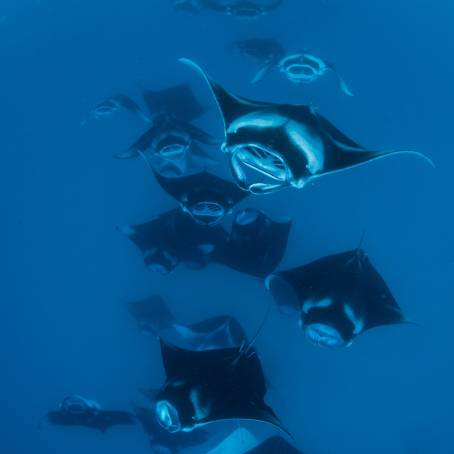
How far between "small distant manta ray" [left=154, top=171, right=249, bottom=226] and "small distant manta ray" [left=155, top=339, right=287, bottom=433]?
203 centimetres

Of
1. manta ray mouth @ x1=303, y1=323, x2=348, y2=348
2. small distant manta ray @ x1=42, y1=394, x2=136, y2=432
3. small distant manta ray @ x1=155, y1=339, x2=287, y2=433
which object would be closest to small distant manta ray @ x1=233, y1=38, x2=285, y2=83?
manta ray mouth @ x1=303, y1=323, x2=348, y2=348

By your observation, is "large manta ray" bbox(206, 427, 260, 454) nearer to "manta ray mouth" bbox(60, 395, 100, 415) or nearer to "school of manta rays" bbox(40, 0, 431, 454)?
"school of manta rays" bbox(40, 0, 431, 454)

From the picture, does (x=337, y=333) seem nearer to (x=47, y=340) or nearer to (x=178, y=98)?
(x=178, y=98)

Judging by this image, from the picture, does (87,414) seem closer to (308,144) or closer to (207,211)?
(207,211)

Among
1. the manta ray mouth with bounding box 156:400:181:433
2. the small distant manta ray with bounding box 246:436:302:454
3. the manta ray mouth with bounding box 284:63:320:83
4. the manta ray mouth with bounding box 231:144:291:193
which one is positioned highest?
the manta ray mouth with bounding box 231:144:291:193

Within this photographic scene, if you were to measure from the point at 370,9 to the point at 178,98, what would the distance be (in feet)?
29.5

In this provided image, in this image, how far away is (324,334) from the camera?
5.04 m

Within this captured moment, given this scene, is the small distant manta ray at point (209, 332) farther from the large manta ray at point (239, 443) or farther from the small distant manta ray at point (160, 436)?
the large manta ray at point (239, 443)

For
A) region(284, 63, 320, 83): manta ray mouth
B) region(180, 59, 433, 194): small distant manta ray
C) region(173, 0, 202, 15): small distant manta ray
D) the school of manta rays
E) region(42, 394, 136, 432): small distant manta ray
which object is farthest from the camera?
region(173, 0, 202, 15): small distant manta ray

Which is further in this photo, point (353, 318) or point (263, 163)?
point (353, 318)

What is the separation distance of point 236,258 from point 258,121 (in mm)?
3572

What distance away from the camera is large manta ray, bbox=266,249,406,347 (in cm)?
501

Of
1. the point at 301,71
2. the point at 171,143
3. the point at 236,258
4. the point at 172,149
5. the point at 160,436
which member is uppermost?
the point at 301,71

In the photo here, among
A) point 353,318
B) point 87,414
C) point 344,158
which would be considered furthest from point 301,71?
point 87,414
